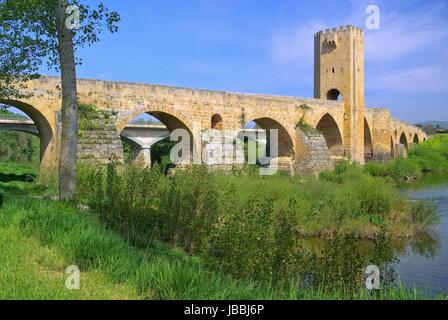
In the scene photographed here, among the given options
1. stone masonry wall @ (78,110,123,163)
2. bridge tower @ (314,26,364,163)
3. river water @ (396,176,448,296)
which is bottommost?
river water @ (396,176,448,296)

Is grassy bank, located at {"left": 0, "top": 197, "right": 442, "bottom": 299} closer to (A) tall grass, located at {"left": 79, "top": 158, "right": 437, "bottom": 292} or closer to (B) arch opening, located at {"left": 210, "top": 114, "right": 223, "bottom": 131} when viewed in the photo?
(A) tall grass, located at {"left": 79, "top": 158, "right": 437, "bottom": 292}

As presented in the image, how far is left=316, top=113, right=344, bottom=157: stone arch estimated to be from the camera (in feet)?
91.3

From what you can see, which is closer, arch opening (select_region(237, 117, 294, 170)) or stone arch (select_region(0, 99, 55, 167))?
stone arch (select_region(0, 99, 55, 167))

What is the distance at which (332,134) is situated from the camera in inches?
1130

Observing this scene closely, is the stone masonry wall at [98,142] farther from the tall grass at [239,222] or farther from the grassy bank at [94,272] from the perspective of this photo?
the grassy bank at [94,272]

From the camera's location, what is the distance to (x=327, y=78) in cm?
2948

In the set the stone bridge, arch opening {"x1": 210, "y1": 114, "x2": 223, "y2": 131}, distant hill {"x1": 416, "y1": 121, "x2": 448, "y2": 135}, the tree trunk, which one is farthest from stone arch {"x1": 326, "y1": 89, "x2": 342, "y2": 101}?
distant hill {"x1": 416, "y1": 121, "x2": 448, "y2": 135}

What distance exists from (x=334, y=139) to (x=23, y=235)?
83.3 feet

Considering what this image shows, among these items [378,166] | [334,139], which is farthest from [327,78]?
[378,166]

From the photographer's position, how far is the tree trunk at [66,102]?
761 cm

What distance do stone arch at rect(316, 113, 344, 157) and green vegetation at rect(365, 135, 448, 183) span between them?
2.04 m

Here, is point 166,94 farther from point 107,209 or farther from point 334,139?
point 334,139

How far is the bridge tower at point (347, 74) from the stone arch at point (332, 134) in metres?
0.34

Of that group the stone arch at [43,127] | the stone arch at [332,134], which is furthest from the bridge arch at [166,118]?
the stone arch at [332,134]
